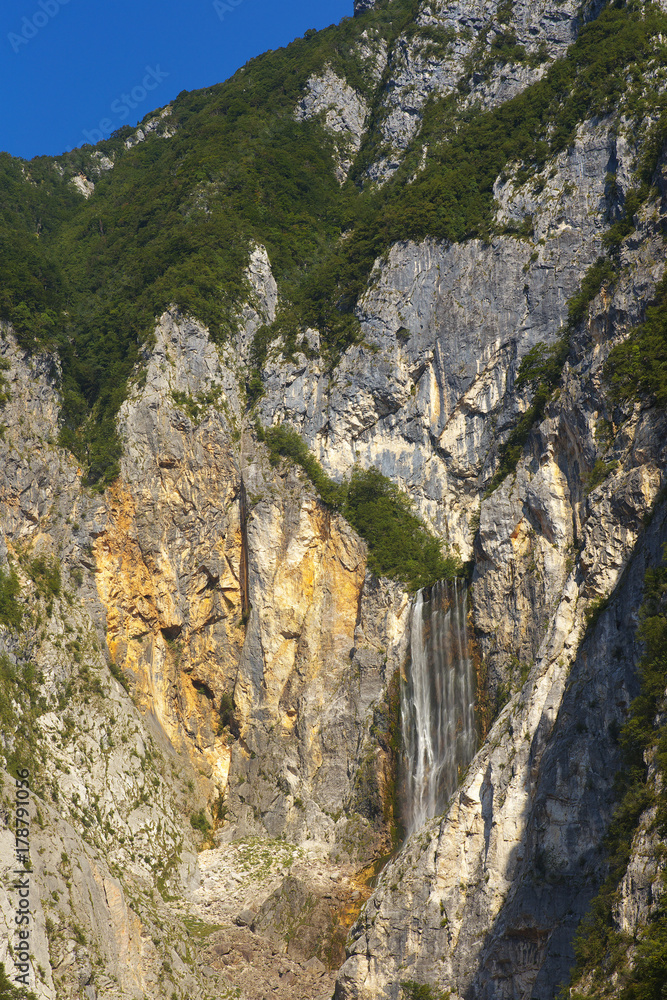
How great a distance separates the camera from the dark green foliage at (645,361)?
32344 millimetres

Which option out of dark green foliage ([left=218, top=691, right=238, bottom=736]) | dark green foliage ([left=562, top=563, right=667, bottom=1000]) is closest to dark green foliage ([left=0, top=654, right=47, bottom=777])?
dark green foliage ([left=218, top=691, right=238, bottom=736])

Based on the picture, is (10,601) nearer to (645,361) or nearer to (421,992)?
(421,992)

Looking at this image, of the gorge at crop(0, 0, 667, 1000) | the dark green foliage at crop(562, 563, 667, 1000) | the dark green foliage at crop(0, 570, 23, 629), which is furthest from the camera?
the dark green foliage at crop(0, 570, 23, 629)

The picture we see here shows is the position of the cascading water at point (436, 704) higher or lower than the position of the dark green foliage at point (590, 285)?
lower

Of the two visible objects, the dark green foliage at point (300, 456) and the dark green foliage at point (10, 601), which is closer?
the dark green foliage at point (10, 601)

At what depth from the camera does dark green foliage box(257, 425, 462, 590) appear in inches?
1766

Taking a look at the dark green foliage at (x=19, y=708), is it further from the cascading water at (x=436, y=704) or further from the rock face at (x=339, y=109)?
the rock face at (x=339, y=109)

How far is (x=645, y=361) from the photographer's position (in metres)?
34.0

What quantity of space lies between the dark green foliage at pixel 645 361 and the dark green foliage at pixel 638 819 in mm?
8062

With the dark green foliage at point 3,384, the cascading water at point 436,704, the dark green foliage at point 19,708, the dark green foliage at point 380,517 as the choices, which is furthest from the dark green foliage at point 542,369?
the dark green foliage at point 3,384

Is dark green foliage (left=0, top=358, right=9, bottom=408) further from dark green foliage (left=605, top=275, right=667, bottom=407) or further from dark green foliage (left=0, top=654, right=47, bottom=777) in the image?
dark green foliage (left=605, top=275, right=667, bottom=407)

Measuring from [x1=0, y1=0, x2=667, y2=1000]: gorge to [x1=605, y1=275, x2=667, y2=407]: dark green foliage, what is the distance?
19 centimetres

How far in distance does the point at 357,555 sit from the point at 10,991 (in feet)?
78.7

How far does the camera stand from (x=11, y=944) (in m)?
30.9
